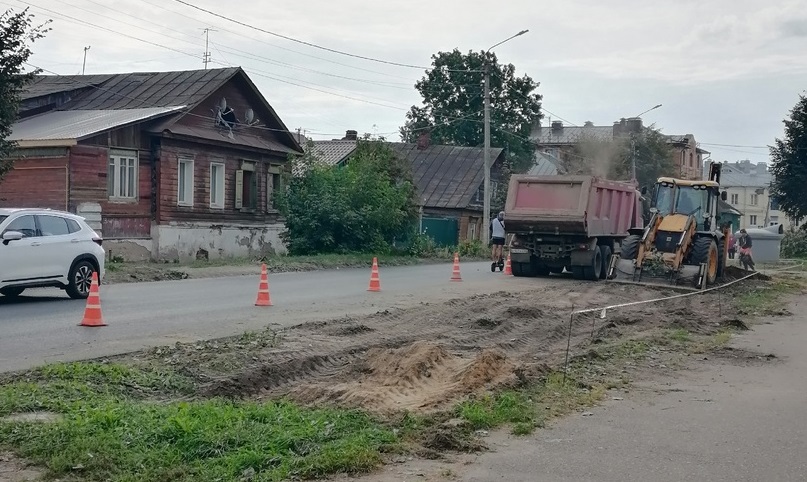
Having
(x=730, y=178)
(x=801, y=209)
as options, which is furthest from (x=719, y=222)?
(x=730, y=178)

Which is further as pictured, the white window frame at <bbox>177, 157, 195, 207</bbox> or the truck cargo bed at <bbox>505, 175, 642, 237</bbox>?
the white window frame at <bbox>177, 157, 195, 207</bbox>

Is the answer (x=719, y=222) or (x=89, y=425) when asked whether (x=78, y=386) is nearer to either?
(x=89, y=425)

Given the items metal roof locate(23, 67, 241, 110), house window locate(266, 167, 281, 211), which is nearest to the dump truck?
metal roof locate(23, 67, 241, 110)

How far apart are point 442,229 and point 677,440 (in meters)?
46.6

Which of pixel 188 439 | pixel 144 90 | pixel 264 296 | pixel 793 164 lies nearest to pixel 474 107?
pixel 793 164

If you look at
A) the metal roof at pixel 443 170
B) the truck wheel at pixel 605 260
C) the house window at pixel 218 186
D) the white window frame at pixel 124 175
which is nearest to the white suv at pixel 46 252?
the truck wheel at pixel 605 260

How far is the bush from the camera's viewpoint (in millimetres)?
57125

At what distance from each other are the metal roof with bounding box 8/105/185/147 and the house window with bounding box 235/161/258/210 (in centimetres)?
455

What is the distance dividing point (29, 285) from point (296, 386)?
8.17 m

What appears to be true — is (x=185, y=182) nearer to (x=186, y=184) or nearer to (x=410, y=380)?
(x=186, y=184)

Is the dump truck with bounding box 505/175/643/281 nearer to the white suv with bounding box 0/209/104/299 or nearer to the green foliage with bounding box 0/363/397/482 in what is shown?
the white suv with bounding box 0/209/104/299

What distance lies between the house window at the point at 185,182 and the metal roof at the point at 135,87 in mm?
2152

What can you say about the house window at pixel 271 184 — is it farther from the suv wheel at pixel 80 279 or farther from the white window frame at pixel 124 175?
the suv wheel at pixel 80 279

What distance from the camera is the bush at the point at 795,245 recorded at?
5712 cm
